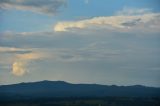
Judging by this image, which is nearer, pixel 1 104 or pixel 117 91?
pixel 1 104

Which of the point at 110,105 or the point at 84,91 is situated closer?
the point at 110,105

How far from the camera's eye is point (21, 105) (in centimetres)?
3136

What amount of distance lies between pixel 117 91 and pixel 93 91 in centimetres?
764

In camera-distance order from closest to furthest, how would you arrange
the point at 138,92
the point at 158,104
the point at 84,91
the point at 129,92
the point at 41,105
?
1. the point at 158,104
2. the point at 41,105
3. the point at 138,92
4. the point at 129,92
5. the point at 84,91

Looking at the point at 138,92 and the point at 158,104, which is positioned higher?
the point at 138,92

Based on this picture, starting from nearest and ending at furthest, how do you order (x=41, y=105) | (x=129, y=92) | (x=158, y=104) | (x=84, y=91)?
(x=158, y=104) → (x=41, y=105) → (x=129, y=92) → (x=84, y=91)

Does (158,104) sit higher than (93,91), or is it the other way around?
(93,91)

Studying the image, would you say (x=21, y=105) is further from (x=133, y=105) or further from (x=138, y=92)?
(x=138, y=92)

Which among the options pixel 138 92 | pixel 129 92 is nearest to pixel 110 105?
pixel 138 92

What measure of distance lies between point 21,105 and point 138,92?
49.0ft

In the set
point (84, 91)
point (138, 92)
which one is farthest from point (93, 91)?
point (138, 92)

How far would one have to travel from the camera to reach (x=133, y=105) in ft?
101

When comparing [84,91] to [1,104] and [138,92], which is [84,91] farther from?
[1,104]

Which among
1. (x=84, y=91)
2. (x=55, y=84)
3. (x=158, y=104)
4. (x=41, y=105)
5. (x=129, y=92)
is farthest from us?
(x=55, y=84)
